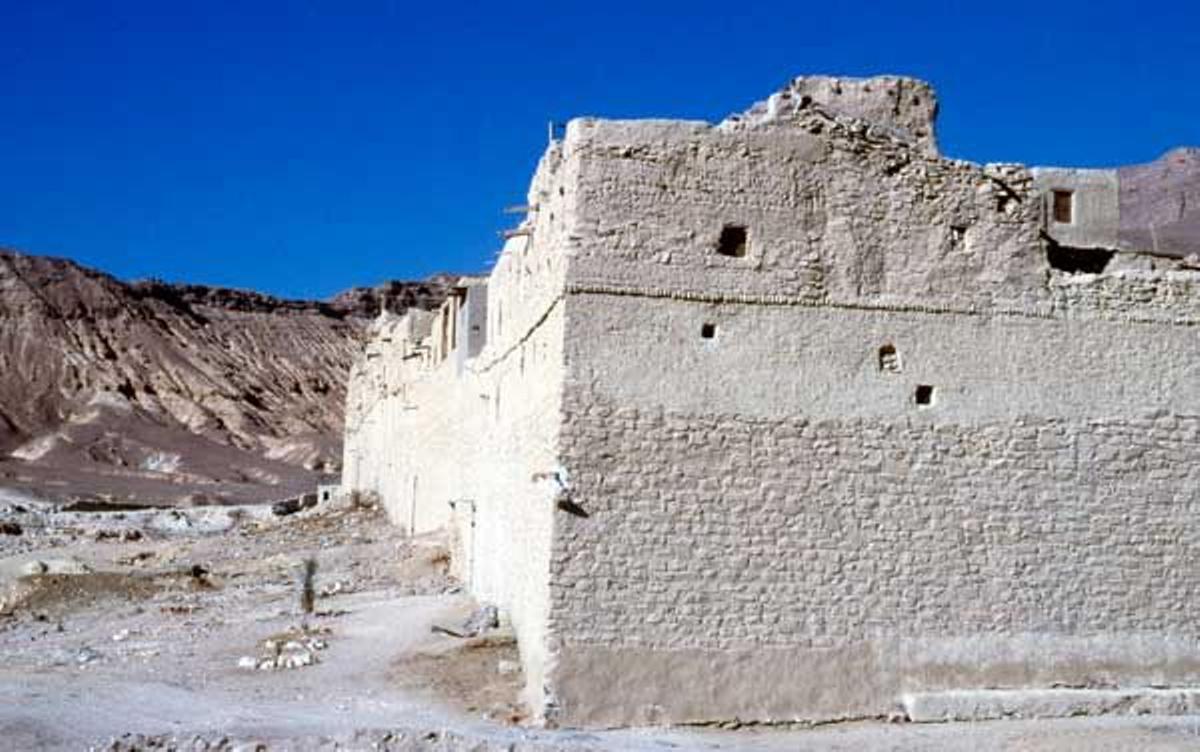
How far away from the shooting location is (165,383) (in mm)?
86688

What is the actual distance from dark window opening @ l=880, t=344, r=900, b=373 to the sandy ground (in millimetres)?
3377

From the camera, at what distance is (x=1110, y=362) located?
1434 centimetres

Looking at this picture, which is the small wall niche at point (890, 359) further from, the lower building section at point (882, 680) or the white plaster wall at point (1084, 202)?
the white plaster wall at point (1084, 202)

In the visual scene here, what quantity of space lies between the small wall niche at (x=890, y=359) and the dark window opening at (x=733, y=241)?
169cm

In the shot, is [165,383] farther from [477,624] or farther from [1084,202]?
[1084,202]

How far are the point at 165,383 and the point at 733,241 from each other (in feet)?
257

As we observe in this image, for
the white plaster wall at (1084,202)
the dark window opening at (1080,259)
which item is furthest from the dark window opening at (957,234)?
the white plaster wall at (1084,202)

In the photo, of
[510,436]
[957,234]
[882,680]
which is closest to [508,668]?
[510,436]

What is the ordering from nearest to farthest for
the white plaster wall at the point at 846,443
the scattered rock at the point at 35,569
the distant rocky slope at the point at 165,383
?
1. the white plaster wall at the point at 846,443
2. the scattered rock at the point at 35,569
3. the distant rocky slope at the point at 165,383

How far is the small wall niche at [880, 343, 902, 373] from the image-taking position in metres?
13.7

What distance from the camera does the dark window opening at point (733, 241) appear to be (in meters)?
13.5

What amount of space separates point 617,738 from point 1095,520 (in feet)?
17.9

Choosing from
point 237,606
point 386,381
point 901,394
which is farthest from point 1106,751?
point 386,381

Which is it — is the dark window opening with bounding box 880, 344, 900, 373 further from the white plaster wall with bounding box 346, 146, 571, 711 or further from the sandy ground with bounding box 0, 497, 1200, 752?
the sandy ground with bounding box 0, 497, 1200, 752
